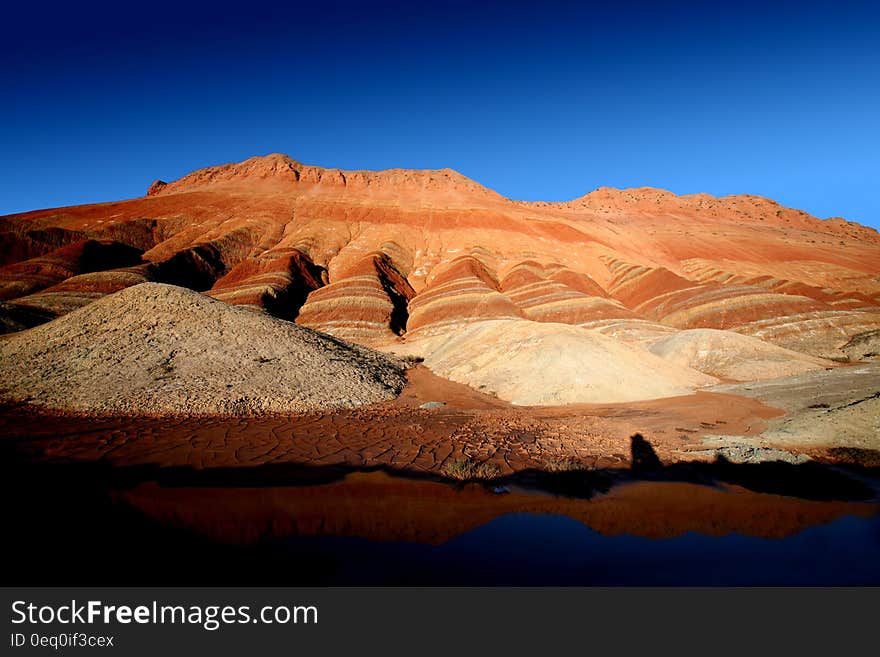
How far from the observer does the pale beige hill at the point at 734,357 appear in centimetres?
2109

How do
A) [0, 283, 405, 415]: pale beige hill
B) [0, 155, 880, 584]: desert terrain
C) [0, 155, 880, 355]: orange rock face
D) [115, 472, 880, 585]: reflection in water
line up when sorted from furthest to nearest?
[0, 155, 880, 355]: orange rock face → [0, 283, 405, 415]: pale beige hill → [0, 155, 880, 584]: desert terrain → [115, 472, 880, 585]: reflection in water

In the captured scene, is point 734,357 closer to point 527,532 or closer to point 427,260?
point 527,532

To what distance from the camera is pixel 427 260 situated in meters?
54.7

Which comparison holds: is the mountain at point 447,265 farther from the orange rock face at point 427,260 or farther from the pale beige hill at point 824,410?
the pale beige hill at point 824,410

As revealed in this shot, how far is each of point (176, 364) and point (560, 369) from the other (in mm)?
14358

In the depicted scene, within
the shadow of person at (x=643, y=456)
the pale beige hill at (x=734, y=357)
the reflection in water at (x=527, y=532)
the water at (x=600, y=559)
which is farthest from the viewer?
the pale beige hill at (x=734, y=357)

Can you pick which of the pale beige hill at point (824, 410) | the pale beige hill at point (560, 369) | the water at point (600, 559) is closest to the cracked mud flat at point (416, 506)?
the water at point (600, 559)

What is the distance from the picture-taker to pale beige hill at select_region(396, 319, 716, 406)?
1620 cm

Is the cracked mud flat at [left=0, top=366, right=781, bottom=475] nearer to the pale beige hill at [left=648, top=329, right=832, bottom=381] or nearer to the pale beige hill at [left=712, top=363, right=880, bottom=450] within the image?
the pale beige hill at [left=712, top=363, right=880, bottom=450]

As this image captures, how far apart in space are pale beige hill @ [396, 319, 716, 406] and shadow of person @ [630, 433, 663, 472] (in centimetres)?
548

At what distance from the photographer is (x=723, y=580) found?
4.56 metres

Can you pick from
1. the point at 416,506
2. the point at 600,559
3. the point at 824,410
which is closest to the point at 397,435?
the point at 416,506

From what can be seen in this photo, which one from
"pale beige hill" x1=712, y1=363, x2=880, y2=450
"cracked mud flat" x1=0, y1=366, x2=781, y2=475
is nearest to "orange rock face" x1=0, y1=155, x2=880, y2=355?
"pale beige hill" x1=712, y1=363, x2=880, y2=450

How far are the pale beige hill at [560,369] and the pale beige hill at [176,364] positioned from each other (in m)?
4.54
